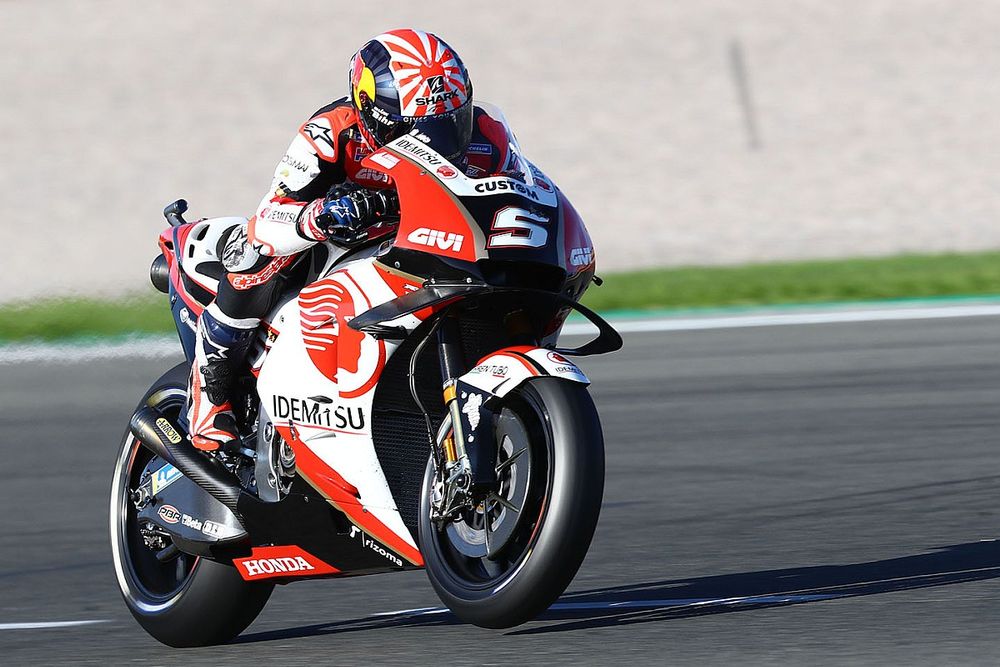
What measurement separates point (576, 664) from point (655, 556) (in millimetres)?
1910

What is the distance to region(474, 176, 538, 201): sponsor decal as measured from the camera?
479 centimetres

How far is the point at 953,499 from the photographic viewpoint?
7.37 meters

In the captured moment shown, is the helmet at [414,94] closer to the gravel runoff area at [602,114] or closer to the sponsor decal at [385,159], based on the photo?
the sponsor decal at [385,159]

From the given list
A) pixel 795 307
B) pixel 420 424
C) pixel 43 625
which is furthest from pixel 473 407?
pixel 795 307

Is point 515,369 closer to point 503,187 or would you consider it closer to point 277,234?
point 503,187

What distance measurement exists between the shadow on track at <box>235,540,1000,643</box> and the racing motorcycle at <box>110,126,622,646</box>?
1.49ft

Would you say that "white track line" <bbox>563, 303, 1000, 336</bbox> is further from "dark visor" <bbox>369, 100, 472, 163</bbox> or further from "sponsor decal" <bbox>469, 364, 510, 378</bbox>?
"sponsor decal" <bbox>469, 364, 510, 378</bbox>

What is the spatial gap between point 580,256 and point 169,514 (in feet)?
5.34

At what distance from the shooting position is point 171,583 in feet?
19.4

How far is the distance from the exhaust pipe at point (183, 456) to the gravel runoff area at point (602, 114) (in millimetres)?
9745

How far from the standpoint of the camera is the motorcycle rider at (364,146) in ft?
16.1

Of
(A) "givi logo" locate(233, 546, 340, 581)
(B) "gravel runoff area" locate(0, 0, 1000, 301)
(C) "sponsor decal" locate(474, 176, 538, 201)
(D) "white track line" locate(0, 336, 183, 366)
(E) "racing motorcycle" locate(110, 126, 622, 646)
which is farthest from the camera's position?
(B) "gravel runoff area" locate(0, 0, 1000, 301)

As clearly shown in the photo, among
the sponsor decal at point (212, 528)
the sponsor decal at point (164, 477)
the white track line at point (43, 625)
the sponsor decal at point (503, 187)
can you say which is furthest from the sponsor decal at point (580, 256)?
the white track line at point (43, 625)

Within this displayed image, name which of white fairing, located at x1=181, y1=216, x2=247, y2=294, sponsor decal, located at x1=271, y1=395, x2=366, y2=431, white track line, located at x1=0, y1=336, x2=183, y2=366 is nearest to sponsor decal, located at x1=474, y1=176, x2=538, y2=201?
sponsor decal, located at x1=271, y1=395, x2=366, y2=431
